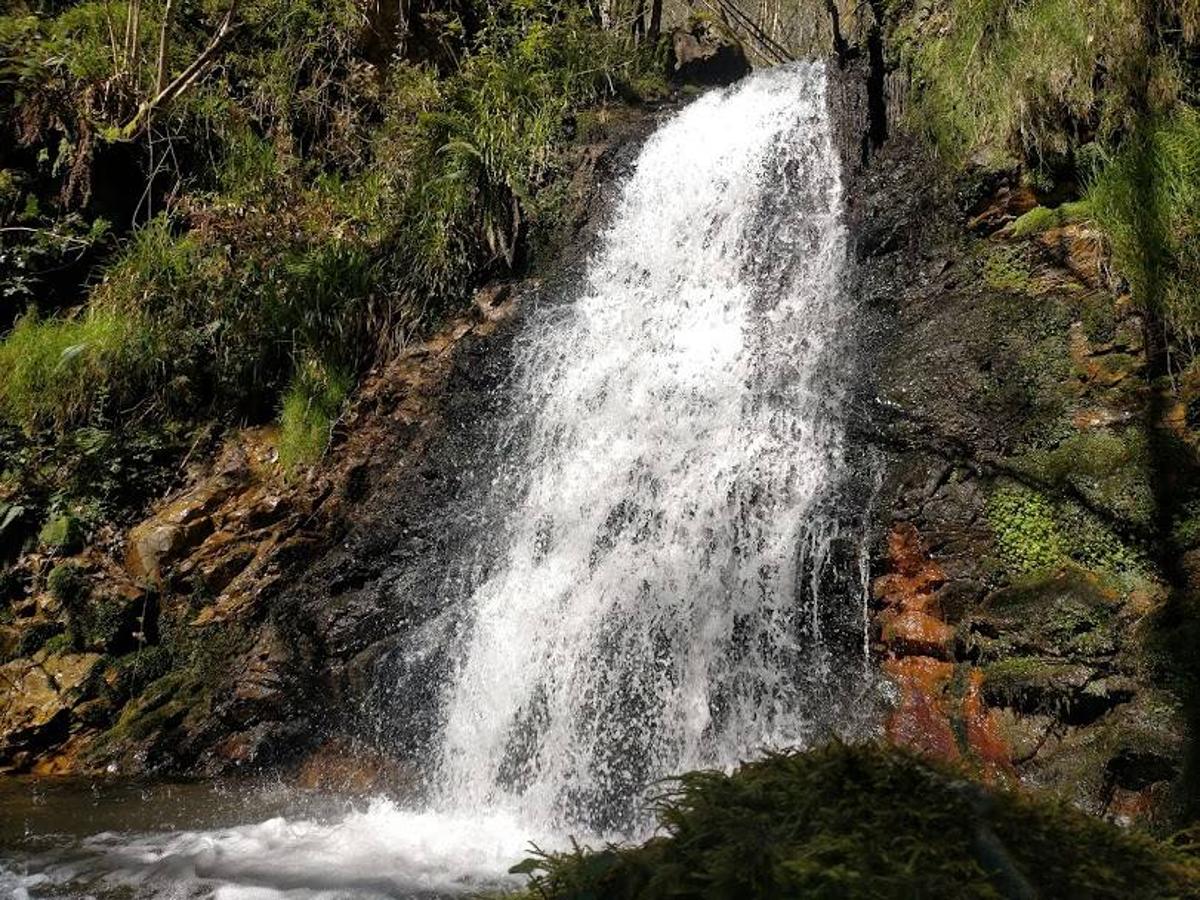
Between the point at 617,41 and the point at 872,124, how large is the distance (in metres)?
5.37

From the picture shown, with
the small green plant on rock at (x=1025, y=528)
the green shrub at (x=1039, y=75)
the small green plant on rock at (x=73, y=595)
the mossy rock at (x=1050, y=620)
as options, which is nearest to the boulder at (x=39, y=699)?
the small green plant on rock at (x=73, y=595)

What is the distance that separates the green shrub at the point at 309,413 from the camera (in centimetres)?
724

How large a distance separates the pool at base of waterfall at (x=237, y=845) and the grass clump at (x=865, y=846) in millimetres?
2586

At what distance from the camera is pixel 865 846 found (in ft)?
4.44

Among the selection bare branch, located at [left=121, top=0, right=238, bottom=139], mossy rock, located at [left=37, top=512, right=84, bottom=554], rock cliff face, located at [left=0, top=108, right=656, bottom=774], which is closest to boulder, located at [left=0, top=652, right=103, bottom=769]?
rock cliff face, located at [left=0, top=108, right=656, bottom=774]

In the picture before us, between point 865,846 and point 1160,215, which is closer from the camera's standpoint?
point 865,846

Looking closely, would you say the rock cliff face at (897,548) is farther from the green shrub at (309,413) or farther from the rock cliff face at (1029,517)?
the green shrub at (309,413)

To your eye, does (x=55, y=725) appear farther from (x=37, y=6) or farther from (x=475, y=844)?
(x=37, y=6)

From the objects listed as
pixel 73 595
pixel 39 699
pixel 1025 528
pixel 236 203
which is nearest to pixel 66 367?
pixel 73 595

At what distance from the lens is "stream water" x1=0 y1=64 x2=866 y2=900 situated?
4.32 meters

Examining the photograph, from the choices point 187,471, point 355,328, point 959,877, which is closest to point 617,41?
point 355,328

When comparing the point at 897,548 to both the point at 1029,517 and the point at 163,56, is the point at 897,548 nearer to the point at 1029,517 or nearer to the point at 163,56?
the point at 1029,517

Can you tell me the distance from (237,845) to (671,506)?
327 cm

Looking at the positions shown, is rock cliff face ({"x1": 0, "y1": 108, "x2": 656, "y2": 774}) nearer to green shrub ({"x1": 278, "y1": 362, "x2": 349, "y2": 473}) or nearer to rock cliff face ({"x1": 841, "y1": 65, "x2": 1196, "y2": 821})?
green shrub ({"x1": 278, "y1": 362, "x2": 349, "y2": 473})
